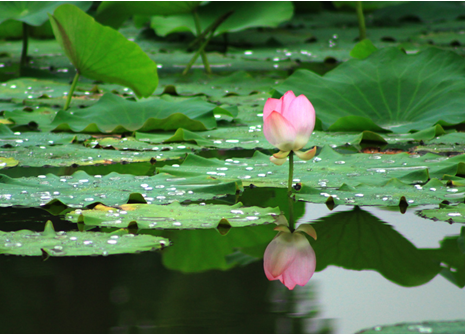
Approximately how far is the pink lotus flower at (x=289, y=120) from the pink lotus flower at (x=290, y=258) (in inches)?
7.8

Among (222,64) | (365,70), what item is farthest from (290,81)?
(222,64)

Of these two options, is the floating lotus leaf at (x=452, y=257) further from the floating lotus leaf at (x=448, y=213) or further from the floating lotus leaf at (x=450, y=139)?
the floating lotus leaf at (x=450, y=139)

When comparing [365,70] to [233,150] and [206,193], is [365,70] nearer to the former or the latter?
[233,150]

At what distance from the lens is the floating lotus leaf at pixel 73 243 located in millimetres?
871

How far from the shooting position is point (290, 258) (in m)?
0.90

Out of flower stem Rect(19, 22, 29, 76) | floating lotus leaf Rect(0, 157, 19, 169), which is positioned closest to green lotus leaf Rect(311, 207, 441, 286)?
floating lotus leaf Rect(0, 157, 19, 169)

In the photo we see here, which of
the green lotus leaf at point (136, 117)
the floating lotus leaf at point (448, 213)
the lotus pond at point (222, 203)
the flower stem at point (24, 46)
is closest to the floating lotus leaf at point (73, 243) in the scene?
the lotus pond at point (222, 203)

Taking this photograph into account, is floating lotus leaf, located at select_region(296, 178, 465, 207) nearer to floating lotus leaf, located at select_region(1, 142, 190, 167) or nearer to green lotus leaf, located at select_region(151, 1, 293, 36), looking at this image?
floating lotus leaf, located at select_region(1, 142, 190, 167)

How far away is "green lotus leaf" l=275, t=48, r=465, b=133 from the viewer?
1981 millimetres

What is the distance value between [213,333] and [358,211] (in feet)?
1.91

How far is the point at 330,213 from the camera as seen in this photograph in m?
1.15

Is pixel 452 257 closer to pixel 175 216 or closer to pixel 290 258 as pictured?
pixel 290 258

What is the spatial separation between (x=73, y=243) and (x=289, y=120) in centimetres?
49

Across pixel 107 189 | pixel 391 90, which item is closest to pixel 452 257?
pixel 107 189
